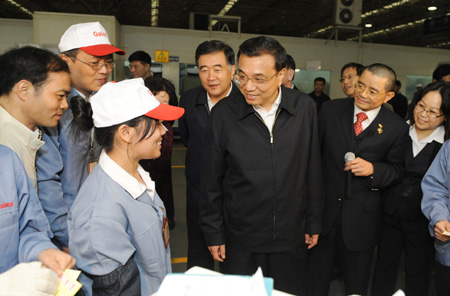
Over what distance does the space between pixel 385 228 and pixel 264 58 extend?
165cm

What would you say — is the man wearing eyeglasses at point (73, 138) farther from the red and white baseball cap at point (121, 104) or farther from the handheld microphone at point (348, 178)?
the handheld microphone at point (348, 178)

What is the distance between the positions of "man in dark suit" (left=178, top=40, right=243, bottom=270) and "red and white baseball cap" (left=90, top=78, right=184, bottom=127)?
1.04 m

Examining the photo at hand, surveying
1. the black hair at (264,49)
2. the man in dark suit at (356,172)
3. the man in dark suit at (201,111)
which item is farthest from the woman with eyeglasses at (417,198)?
the man in dark suit at (201,111)

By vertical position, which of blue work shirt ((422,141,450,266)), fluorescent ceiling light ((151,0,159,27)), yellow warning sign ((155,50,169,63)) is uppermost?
fluorescent ceiling light ((151,0,159,27))

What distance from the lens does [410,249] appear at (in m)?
→ 2.43

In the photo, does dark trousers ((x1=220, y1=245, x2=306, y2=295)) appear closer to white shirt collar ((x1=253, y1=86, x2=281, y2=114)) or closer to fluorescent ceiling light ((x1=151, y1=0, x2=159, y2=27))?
white shirt collar ((x1=253, y1=86, x2=281, y2=114))

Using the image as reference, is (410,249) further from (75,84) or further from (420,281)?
(75,84)

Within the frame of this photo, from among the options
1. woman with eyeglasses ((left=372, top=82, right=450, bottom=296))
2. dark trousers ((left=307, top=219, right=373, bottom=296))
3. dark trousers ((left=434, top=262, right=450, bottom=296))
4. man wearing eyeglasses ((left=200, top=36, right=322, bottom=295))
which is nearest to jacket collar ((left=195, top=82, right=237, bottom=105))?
man wearing eyeglasses ((left=200, top=36, right=322, bottom=295))

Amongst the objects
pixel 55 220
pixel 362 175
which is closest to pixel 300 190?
pixel 362 175

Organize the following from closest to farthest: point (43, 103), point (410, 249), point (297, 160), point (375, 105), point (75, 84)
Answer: point (43, 103), point (297, 160), point (75, 84), point (375, 105), point (410, 249)

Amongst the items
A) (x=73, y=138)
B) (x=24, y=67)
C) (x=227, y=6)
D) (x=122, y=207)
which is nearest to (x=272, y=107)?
(x=122, y=207)

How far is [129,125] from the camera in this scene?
143cm

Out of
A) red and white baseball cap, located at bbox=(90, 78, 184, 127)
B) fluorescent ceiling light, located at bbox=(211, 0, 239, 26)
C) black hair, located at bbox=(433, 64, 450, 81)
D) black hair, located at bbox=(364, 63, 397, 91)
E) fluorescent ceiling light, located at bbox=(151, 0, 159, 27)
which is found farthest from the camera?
fluorescent ceiling light, located at bbox=(151, 0, 159, 27)

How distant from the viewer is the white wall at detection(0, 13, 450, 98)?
8.30m
